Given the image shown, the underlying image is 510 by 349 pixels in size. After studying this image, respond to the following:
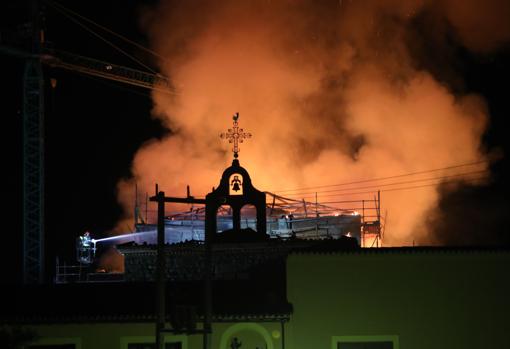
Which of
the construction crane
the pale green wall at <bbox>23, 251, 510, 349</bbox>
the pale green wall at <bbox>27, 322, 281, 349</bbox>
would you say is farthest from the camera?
the construction crane

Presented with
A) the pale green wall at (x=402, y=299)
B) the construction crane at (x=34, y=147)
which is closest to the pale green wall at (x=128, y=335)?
the pale green wall at (x=402, y=299)

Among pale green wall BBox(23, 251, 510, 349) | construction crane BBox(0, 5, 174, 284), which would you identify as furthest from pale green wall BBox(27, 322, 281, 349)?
construction crane BBox(0, 5, 174, 284)

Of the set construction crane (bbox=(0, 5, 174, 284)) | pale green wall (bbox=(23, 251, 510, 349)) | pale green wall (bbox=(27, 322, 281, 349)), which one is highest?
construction crane (bbox=(0, 5, 174, 284))

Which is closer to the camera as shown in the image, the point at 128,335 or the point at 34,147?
the point at 128,335

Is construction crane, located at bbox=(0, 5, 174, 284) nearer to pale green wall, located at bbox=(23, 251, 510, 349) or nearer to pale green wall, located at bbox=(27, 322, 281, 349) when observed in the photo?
pale green wall, located at bbox=(27, 322, 281, 349)

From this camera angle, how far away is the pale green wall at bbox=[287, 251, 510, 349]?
104ft

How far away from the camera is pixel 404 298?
32000 millimetres

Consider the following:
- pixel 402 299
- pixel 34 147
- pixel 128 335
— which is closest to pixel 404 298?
pixel 402 299

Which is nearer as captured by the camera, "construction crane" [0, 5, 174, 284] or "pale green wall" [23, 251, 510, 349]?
"pale green wall" [23, 251, 510, 349]

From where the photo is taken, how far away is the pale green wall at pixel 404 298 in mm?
31766

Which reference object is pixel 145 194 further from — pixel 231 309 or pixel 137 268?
pixel 231 309

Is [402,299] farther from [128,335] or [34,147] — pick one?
[34,147]

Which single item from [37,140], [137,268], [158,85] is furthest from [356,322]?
[158,85]

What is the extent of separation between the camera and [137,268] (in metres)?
41.0
